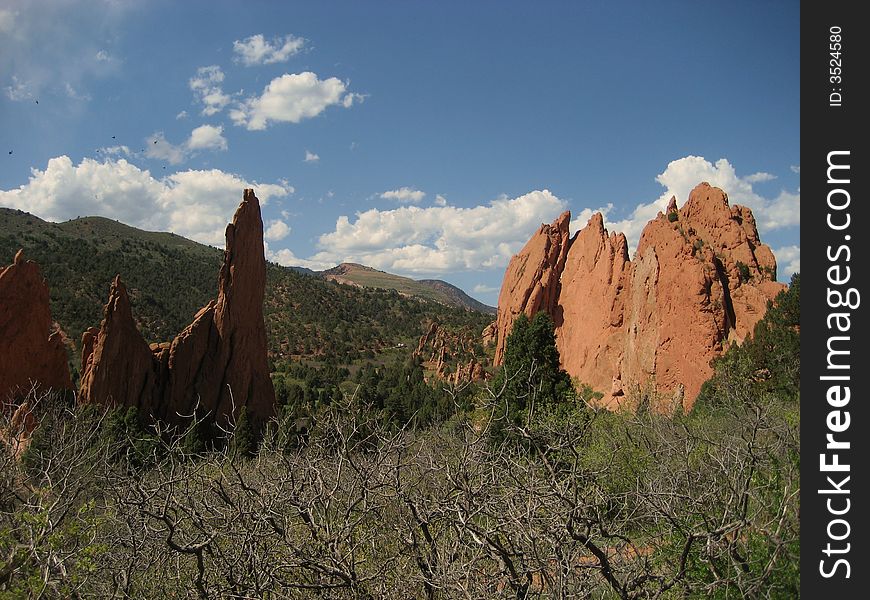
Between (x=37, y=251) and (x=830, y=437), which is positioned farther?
(x=37, y=251)

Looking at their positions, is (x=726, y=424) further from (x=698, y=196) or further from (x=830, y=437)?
(x=698, y=196)

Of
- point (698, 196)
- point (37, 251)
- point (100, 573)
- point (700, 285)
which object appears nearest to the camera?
point (100, 573)

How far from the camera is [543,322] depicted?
969 inches

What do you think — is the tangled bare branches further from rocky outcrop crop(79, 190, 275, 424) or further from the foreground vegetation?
rocky outcrop crop(79, 190, 275, 424)

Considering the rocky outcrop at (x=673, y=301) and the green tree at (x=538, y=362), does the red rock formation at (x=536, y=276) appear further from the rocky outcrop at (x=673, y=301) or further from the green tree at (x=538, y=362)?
the green tree at (x=538, y=362)

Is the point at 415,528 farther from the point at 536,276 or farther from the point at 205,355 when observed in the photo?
the point at 536,276

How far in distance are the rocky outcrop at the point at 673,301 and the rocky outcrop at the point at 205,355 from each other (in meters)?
21.6

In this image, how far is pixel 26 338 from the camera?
23.3 meters

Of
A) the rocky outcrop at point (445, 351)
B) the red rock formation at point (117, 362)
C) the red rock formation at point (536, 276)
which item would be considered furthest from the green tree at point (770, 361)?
the rocky outcrop at point (445, 351)

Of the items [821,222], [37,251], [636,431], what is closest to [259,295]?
[636,431]

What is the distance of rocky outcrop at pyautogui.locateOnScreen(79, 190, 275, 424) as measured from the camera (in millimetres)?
24625

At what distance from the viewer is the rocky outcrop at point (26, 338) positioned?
22578mm

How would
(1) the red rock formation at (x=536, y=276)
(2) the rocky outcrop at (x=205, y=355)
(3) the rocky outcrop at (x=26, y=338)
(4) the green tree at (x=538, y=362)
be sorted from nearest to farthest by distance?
1. (4) the green tree at (x=538, y=362)
2. (3) the rocky outcrop at (x=26, y=338)
3. (2) the rocky outcrop at (x=205, y=355)
4. (1) the red rock formation at (x=536, y=276)

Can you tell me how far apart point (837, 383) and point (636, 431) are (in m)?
14.1
